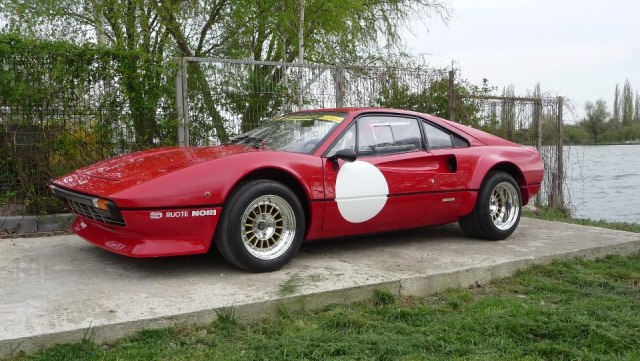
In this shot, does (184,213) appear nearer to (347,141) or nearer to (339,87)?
(347,141)

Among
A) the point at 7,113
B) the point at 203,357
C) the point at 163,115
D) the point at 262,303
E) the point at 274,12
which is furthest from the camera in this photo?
the point at 274,12

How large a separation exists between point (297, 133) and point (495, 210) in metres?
2.26

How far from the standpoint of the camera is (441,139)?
549 cm

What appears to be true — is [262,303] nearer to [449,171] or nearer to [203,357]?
[203,357]

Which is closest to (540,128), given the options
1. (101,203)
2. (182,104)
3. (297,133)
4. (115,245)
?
(182,104)

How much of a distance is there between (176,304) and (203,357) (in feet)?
2.00

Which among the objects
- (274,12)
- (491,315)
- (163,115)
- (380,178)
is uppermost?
(274,12)

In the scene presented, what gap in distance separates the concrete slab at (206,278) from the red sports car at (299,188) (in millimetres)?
225

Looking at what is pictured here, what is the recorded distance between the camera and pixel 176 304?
3439 mm

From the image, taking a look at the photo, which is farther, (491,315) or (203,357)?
(491,315)

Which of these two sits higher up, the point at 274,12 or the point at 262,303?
the point at 274,12

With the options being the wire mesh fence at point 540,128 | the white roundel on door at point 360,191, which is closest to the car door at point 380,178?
the white roundel on door at point 360,191

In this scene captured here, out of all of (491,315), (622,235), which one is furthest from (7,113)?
(622,235)

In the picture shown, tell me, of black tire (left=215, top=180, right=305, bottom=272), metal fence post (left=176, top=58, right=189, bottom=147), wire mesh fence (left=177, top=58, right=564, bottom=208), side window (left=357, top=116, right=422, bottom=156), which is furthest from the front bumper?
wire mesh fence (left=177, top=58, right=564, bottom=208)
